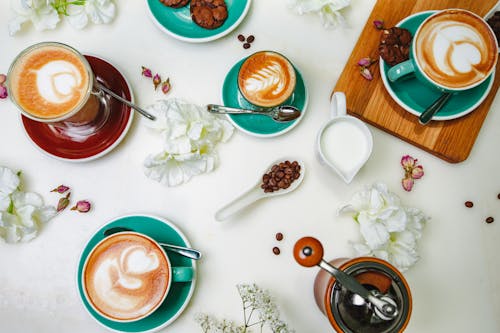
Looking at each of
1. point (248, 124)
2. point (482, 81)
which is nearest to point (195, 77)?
point (248, 124)

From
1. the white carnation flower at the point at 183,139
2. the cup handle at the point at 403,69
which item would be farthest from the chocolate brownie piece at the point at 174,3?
the cup handle at the point at 403,69

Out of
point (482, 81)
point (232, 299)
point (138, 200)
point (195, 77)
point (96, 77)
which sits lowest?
point (232, 299)

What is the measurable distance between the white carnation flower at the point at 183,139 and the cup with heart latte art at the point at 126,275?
0.63 feet

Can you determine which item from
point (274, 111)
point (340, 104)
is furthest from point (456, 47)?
point (274, 111)

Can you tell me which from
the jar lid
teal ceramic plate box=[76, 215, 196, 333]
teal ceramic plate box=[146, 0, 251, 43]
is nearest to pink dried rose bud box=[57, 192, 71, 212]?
teal ceramic plate box=[76, 215, 196, 333]

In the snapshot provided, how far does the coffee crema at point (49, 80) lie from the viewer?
1197 millimetres

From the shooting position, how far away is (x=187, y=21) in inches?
52.0

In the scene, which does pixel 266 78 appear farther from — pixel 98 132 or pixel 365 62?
pixel 98 132

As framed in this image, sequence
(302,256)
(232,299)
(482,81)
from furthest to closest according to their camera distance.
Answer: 1. (232,299)
2. (482,81)
3. (302,256)

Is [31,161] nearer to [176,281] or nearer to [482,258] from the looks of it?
[176,281]

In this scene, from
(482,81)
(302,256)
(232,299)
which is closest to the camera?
(302,256)

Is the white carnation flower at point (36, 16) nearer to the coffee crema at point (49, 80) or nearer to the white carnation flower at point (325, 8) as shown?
the coffee crema at point (49, 80)

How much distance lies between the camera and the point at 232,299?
1282 mm

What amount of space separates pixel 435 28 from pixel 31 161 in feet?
3.46
